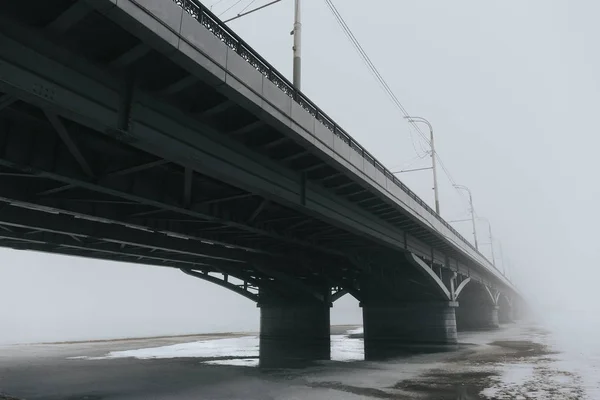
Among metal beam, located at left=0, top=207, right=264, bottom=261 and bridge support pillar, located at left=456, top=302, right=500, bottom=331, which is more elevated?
metal beam, located at left=0, top=207, right=264, bottom=261

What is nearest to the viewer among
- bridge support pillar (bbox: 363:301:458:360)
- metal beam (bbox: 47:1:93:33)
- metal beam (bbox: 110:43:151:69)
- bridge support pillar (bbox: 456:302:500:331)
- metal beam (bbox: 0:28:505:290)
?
metal beam (bbox: 47:1:93:33)

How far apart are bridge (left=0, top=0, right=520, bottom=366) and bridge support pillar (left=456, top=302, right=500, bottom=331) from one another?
4663 centimetres

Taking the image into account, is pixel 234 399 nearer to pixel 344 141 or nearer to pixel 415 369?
pixel 344 141

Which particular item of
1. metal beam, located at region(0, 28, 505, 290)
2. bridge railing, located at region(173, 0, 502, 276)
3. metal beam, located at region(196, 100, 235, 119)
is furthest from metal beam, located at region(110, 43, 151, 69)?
metal beam, located at region(196, 100, 235, 119)

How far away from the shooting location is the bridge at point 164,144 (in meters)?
7.39

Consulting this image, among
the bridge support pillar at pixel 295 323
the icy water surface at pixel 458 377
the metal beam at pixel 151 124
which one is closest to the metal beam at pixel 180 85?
the metal beam at pixel 151 124

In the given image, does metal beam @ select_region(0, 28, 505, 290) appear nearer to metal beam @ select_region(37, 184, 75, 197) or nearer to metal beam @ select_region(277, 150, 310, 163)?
metal beam @ select_region(277, 150, 310, 163)

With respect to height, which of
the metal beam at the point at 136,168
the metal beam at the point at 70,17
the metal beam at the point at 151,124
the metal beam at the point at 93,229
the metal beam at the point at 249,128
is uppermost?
the metal beam at the point at 70,17

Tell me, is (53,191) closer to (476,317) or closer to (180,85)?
(180,85)

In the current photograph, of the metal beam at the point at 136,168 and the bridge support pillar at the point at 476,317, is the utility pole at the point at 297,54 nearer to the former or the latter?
the metal beam at the point at 136,168

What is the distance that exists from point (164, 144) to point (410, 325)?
104 ft

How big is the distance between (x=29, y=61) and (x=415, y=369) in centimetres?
1949

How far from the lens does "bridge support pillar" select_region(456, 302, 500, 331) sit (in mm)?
66812

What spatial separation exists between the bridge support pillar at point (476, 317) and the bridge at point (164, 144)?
153 ft
